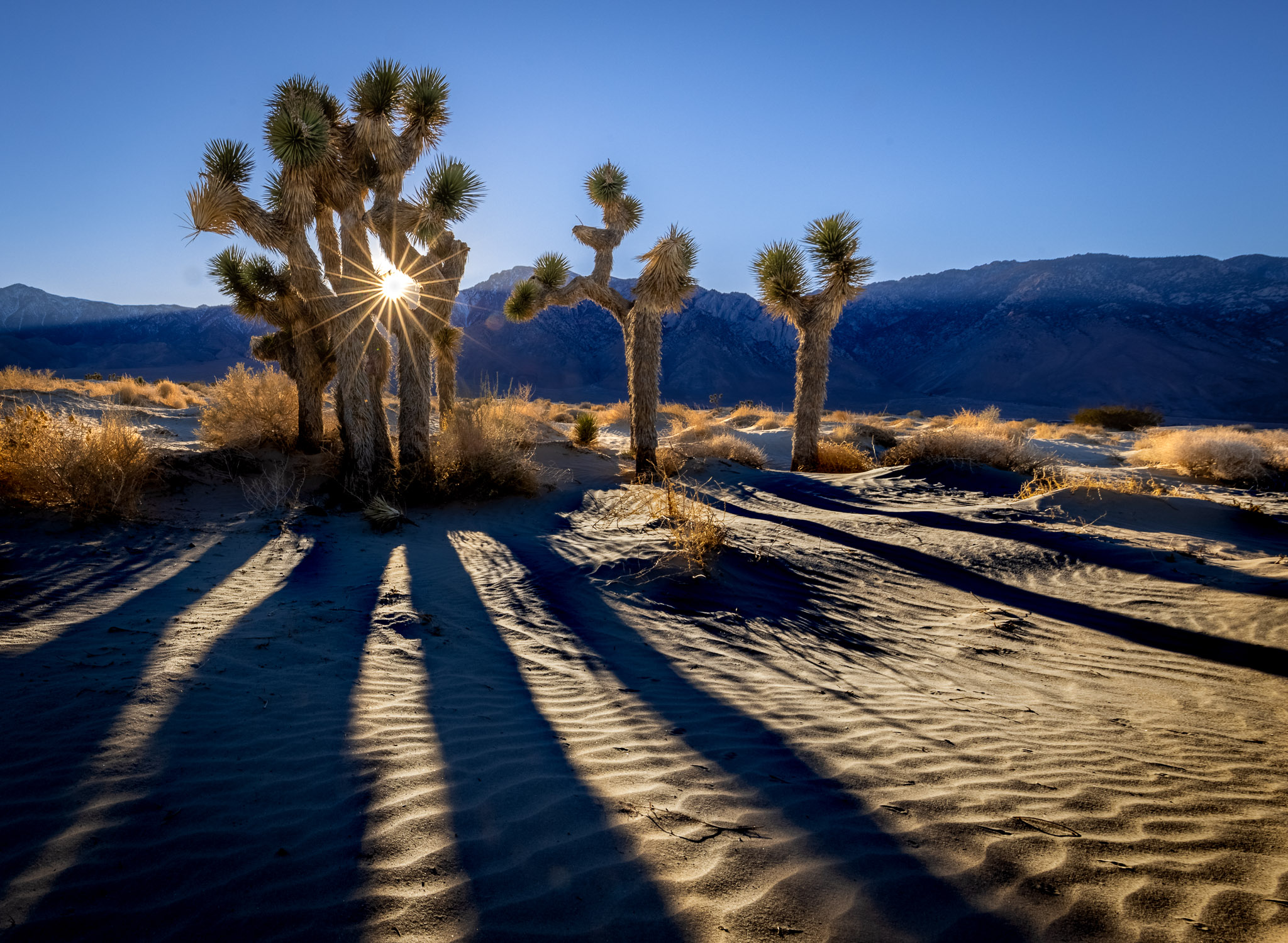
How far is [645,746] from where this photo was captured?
3039mm

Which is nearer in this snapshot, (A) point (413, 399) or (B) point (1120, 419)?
(A) point (413, 399)

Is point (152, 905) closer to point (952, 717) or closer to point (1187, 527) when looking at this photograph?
point (952, 717)

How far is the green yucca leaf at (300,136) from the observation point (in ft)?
30.4

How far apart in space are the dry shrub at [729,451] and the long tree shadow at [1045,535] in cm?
411

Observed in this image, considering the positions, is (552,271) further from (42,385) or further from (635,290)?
(42,385)

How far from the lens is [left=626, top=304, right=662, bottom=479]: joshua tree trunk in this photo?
1296 cm

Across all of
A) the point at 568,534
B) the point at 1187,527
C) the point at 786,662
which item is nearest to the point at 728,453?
the point at 568,534

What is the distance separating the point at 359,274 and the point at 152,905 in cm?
1072

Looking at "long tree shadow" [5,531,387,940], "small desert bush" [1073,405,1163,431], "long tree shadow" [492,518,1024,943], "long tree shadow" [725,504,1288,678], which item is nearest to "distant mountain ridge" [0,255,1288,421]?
"small desert bush" [1073,405,1163,431]

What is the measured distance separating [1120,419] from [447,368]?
98.8 feet

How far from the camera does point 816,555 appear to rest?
22.3 ft

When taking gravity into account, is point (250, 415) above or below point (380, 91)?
below

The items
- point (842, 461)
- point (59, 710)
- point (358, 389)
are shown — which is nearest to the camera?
point (59, 710)

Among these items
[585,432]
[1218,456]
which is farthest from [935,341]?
[585,432]
